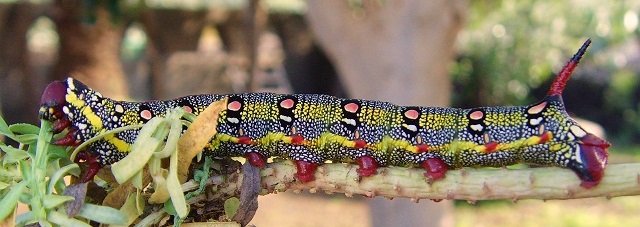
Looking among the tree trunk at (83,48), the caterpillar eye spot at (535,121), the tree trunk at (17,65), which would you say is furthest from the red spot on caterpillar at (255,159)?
the tree trunk at (17,65)

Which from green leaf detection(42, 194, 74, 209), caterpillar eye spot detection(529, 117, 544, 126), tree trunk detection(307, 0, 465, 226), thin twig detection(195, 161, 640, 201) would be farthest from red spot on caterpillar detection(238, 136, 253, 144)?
tree trunk detection(307, 0, 465, 226)

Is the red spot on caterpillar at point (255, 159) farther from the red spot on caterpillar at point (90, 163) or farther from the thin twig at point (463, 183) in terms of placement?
the red spot on caterpillar at point (90, 163)

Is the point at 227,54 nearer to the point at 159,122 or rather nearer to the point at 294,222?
the point at 294,222

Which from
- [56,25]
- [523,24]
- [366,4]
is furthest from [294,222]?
[523,24]

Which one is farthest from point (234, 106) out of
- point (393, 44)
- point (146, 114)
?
point (393, 44)

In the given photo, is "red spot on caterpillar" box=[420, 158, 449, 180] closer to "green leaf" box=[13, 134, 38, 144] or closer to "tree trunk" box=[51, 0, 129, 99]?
"green leaf" box=[13, 134, 38, 144]
